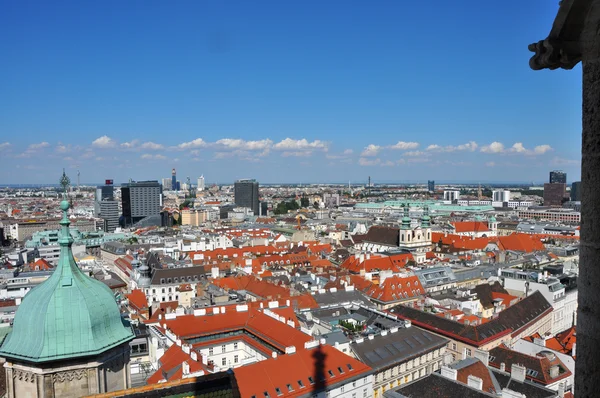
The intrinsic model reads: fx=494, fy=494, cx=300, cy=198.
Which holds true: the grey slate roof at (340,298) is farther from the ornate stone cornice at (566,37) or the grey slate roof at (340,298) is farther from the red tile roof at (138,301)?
the ornate stone cornice at (566,37)

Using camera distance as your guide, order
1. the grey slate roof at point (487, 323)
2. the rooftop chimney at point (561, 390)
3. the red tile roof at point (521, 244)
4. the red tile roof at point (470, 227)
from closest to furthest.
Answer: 1. the rooftop chimney at point (561, 390)
2. the grey slate roof at point (487, 323)
3. the red tile roof at point (521, 244)
4. the red tile roof at point (470, 227)

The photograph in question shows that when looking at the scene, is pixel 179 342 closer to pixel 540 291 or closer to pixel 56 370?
pixel 56 370

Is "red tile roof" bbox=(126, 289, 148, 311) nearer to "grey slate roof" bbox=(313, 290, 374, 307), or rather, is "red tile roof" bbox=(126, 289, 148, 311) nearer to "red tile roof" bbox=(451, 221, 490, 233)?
"grey slate roof" bbox=(313, 290, 374, 307)

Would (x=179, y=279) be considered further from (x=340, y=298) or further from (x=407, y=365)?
(x=407, y=365)

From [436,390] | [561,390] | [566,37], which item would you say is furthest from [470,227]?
[566,37]

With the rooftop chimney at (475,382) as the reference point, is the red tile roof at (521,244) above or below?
below

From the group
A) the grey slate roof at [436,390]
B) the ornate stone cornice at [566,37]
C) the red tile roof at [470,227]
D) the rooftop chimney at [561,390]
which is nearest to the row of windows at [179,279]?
the grey slate roof at [436,390]
